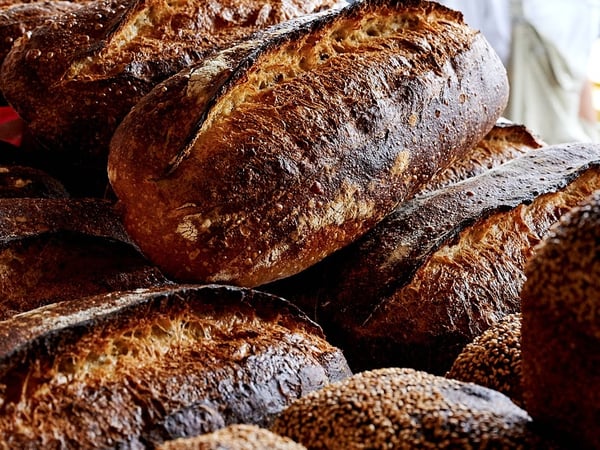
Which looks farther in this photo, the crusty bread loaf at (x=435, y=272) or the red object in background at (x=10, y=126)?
the red object in background at (x=10, y=126)

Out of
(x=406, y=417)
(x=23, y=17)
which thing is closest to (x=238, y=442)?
(x=406, y=417)

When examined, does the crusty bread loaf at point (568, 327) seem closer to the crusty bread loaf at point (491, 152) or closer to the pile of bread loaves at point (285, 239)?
the pile of bread loaves at point (285, 239)

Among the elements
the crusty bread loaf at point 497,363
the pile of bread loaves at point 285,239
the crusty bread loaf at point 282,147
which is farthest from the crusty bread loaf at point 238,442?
the crusty bread loaf at point 282,147

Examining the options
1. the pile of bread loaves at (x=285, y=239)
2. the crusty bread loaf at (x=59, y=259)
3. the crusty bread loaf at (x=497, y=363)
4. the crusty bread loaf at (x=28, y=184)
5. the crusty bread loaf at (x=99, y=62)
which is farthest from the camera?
the crusty bread loaf at (x=28, y=184)

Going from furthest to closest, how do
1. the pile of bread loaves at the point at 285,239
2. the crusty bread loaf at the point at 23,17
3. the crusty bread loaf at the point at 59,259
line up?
the crusty bread loaf at the point at 23,17
the crusty bread loaf at the point at 59,259
the pile of bread loaves at the point at 285,239

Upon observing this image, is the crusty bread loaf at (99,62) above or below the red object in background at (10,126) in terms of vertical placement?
above

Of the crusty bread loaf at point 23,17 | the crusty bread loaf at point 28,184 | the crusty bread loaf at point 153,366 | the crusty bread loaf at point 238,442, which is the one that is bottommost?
the crusty bread loaf at point 28,184

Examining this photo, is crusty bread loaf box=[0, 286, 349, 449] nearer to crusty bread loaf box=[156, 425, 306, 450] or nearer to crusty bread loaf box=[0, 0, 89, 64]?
crusty bread loaf box=[156, 425, 306, 450]

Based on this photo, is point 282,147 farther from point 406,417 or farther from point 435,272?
point 406,417
